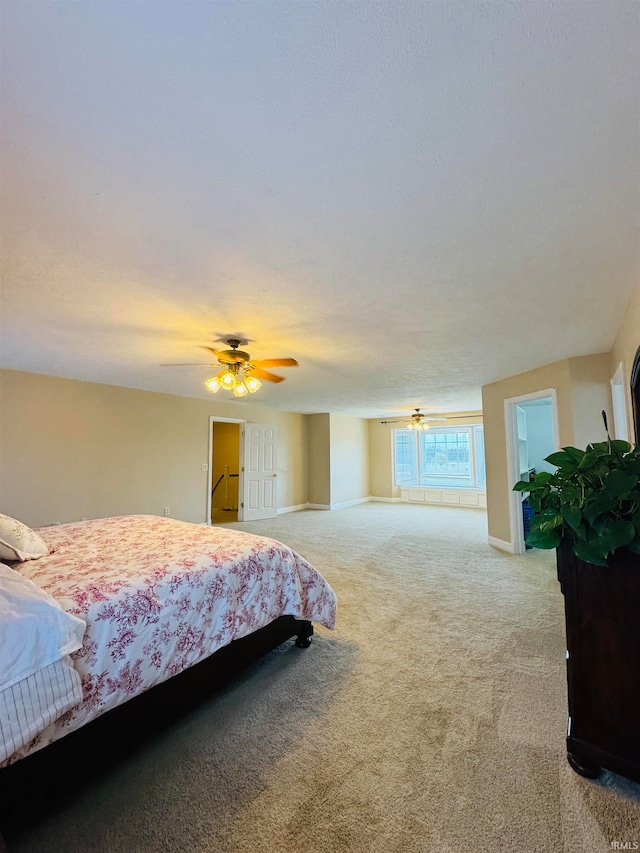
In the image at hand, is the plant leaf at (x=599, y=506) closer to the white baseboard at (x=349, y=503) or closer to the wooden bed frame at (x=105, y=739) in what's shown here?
the wooden bed frame at (x=105, y=739)

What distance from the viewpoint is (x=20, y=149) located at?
1.18 meters

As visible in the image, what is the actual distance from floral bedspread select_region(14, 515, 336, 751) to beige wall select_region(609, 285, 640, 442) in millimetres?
2694

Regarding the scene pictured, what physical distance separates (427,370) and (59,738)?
14.1 ft

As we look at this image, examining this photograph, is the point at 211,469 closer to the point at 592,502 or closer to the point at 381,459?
the point at 381,459

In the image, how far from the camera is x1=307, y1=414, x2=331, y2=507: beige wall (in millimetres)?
8297

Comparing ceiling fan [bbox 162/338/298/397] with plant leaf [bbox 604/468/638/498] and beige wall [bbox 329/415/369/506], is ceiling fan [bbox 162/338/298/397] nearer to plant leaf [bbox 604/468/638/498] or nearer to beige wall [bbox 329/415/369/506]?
plant leaf [bbox 604/468/638/498]

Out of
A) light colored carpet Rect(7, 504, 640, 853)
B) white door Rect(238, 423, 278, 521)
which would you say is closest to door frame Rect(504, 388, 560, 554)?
light colored carpet Rect(7, 504, 640, 853)

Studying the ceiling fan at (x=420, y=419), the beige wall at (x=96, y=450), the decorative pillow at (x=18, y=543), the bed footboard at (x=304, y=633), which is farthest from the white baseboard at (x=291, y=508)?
the decorative pillow at (x=18, y=543)

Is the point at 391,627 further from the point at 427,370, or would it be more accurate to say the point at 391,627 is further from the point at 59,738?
the point at 427,370

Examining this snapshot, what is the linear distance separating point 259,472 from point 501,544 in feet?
14.7

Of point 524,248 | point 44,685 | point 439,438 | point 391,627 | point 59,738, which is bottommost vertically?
point 391,627

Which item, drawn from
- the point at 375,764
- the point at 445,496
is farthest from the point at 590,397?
the point at 445,496

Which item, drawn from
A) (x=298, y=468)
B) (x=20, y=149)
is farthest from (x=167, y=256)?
(x=298, y=468)

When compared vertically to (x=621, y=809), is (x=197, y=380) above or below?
above
